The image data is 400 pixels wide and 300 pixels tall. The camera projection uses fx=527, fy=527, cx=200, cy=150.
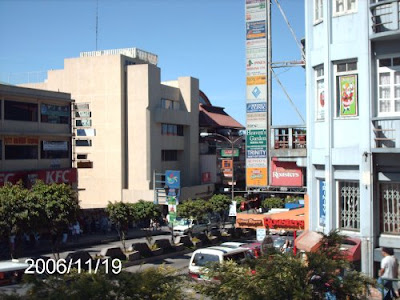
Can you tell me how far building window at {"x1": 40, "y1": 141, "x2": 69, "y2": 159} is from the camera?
37219mm

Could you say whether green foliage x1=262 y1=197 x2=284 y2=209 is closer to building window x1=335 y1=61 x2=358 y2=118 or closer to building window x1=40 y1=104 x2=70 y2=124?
building window x1=40 y1=104 x2=70 y2=124

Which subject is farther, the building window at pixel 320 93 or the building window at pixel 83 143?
the building window at pixel 83 143

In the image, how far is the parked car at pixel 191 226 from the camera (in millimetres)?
36731

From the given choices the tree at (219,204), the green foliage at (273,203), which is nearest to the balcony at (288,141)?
the tree at (219,204)

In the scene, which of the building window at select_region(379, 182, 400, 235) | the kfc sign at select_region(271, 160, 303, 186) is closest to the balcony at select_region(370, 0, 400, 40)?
the building window at select_region(379, 182, 400, 235)

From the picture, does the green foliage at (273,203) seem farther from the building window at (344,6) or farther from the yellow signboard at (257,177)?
the building window at (344,6)

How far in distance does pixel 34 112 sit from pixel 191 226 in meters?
13.6

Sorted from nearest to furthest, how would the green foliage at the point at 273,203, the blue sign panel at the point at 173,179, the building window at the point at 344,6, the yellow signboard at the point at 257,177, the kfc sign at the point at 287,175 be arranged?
1. the building window at the point at 344,6
2. the kfc sign at the point at 287,175
3. the green foliage at the point at 273,203
4. the yellow signboard at the point at 257,177
5. the blue sign panel at the point at 173,179

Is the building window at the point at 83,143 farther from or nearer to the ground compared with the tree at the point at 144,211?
farther from the ground

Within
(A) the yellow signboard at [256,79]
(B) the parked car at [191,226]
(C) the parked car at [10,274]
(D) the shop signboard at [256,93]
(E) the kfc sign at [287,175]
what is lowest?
(B) the parked car at [191,226]

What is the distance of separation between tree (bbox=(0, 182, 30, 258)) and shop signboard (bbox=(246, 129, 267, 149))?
72.7ft

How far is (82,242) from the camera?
34.1m

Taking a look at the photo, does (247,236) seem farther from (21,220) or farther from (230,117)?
(230,117)

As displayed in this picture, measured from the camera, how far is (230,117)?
68125 mm
